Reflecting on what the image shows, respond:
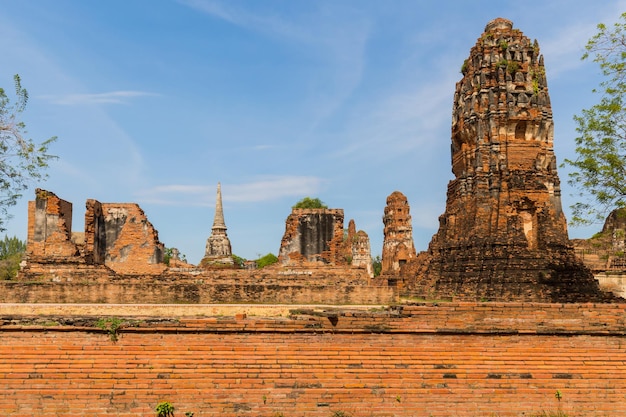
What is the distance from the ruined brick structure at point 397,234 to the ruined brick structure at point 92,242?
22511mm

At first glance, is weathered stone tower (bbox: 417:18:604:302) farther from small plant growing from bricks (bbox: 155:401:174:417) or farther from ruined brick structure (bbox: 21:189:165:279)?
small plant growing from bricks (bbox: 155:401:174:417)

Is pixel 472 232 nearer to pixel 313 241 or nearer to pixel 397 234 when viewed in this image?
pixel 313 241

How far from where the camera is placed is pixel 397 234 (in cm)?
3925

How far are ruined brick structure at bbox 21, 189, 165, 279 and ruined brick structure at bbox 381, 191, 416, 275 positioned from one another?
73.9 ft

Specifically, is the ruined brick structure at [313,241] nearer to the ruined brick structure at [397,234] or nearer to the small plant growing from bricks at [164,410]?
the small plant growing from bricks at [164,410]

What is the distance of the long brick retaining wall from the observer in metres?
6.89

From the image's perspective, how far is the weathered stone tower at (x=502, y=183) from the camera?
15031 mm

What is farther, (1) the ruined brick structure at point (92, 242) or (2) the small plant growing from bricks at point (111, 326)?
(1) the ruined brick structure at point (92, 242)

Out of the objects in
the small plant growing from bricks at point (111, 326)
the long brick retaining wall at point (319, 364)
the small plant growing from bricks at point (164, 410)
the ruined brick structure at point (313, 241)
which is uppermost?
the ruined brick structure at point (313, 241)

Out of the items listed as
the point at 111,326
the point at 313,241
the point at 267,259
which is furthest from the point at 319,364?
the point at 267,259

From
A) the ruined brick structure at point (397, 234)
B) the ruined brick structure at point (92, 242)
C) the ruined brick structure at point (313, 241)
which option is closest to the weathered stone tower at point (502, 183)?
the ruined brick structure at point (313, 241)

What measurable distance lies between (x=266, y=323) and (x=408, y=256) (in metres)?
32.0

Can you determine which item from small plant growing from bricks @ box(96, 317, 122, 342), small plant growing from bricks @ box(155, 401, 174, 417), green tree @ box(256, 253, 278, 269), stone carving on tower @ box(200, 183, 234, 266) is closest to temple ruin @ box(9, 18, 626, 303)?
small plant growing from bricks @ box(96, 317, 122, 342)

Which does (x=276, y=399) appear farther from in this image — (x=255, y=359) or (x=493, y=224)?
(x=493, y=224)
